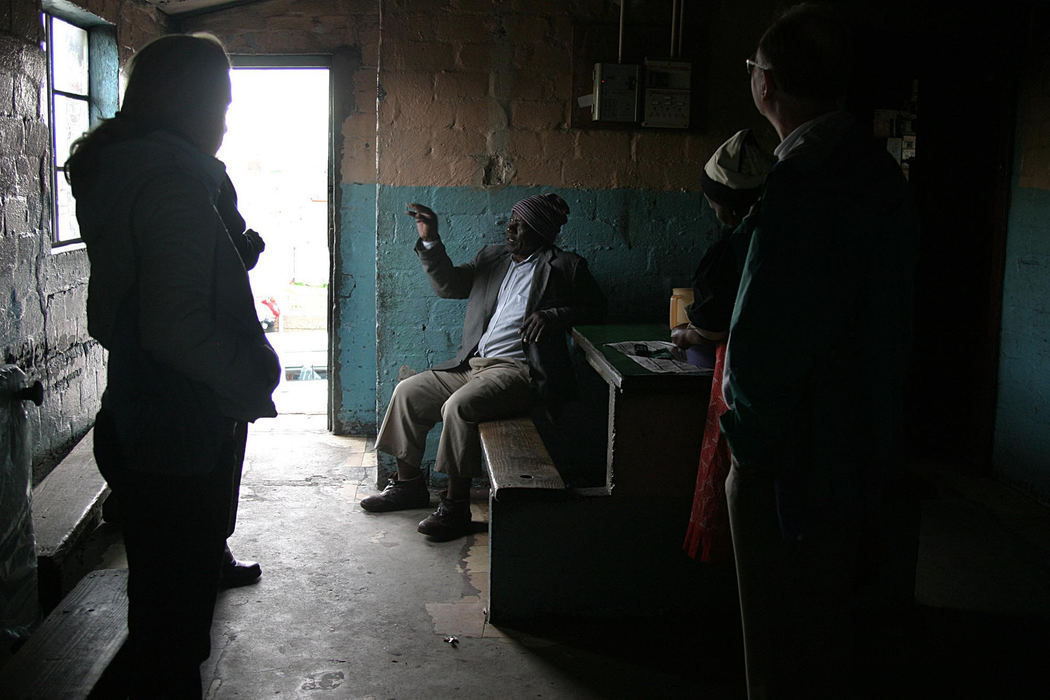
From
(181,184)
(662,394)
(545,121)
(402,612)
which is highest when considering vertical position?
(545,121)

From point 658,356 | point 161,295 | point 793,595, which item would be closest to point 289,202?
point 658,356

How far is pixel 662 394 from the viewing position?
2936mm

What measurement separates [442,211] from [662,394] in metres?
1.71

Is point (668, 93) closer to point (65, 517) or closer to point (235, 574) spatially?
point (235, 574)

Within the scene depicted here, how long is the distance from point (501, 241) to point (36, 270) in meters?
1.91

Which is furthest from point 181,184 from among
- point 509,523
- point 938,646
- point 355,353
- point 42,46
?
point 355,353

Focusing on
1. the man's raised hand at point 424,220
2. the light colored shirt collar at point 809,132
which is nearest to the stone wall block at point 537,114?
the man's raised hand at point 424,220

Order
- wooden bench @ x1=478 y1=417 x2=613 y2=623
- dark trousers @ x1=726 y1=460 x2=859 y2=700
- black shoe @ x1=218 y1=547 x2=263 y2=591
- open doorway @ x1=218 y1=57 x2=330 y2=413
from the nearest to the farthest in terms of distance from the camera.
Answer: dark trousers @ x1=726 y1=460 x2=859 y2=700, wooden bench @ x1=478 y1=417 x2=613 y2=623, black shoe @ x1=218 y1=547 x2=263 y2=591, open doorway @ x1=218 y1=57 x2=330 y2=413

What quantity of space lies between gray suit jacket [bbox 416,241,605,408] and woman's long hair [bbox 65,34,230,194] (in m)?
2.15

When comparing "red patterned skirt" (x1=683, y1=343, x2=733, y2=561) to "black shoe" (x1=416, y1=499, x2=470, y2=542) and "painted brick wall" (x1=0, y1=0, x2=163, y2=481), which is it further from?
"painted brick wall" (x1=0, y1=0, x2=163, y2=481)

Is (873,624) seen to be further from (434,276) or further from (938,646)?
(434,276)

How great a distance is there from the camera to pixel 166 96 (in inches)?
69.8

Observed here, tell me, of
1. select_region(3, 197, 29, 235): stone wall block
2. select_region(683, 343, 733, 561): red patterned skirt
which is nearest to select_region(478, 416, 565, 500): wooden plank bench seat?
select_region(683, 343, 733, 561): red patterned skirt

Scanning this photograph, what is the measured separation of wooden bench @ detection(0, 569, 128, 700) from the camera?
199cm
